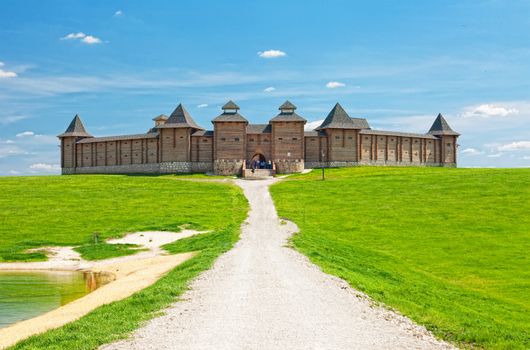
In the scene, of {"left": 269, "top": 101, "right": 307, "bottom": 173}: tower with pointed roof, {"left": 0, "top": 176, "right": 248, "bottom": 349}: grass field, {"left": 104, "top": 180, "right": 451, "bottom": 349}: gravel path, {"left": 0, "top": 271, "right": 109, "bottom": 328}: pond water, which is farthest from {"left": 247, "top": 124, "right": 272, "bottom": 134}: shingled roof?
{"left": 104, "top": 180, "right": 451, "bottom": 349}: gravel path

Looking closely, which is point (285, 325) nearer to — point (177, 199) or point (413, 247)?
point (413, 247)

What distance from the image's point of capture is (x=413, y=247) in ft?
105

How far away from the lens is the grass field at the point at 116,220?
526 inches

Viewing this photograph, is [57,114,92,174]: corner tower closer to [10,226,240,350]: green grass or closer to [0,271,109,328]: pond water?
[0,271,109,328]: pond water

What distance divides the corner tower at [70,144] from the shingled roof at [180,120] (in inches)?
752

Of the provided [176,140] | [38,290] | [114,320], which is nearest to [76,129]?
[176,140]

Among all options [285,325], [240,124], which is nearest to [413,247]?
[285,325]

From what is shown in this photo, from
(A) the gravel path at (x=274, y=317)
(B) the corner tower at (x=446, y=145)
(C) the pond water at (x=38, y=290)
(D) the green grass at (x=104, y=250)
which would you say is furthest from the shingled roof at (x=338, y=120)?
(A) the gravel path at (x=274, y=317)

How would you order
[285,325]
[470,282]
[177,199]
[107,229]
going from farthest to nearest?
[177,199]
[107,229]
[470,282]
[285,325]

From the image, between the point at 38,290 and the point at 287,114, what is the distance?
62.0m

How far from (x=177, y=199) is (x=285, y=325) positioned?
40.9 m

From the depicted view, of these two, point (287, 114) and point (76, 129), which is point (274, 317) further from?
point (76, 129)

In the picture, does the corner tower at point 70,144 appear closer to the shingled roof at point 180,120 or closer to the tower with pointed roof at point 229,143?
the shingled roof at point 180,120

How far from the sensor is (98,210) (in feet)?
154
